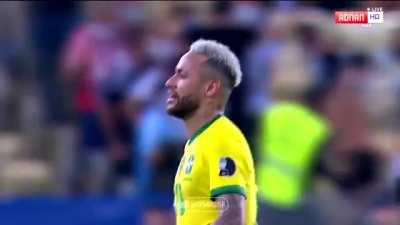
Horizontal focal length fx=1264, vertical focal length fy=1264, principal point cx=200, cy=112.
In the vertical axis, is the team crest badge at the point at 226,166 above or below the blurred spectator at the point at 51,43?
below

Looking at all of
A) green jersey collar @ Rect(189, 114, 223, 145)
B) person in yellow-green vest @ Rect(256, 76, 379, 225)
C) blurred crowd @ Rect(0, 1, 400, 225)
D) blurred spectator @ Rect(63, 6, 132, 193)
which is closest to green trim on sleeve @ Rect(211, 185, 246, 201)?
green jersey collar @ Rect(189, 114, 223, 145)

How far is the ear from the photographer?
480cm

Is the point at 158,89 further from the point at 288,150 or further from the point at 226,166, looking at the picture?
the point at 226,166

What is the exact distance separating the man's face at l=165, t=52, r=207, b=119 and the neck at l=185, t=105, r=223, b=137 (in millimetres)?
20

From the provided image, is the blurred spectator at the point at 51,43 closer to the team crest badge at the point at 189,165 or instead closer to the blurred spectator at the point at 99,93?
the blurred spectator at the point at 99,93

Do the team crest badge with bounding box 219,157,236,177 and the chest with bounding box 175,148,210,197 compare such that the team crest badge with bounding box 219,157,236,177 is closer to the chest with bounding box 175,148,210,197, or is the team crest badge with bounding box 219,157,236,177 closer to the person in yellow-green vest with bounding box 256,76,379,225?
the chest with bounding box 175,148,210,197

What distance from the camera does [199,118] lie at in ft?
15.8

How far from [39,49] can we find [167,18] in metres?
0.87

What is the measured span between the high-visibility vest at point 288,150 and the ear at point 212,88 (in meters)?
2.18

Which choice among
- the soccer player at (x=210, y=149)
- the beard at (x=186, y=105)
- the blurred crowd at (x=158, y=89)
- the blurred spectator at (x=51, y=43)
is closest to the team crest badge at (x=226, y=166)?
the soccer player at (x=210, y=149)

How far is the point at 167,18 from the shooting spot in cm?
757

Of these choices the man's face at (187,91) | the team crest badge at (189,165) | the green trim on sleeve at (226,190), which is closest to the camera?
the green trim on sleeve at (226,190)

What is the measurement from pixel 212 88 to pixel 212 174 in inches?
14.4

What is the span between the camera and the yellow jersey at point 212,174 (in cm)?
460
